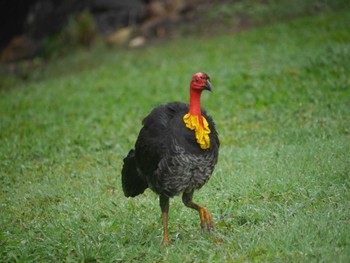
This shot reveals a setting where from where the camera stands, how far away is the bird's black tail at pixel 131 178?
6242 mm

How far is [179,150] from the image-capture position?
214 inches

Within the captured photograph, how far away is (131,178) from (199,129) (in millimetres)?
1206

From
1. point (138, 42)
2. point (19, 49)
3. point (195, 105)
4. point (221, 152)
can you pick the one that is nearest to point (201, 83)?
point (195, 105)

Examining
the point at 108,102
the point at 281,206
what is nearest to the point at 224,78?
the point at 108,102

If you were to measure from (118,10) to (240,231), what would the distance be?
1554 centimetres

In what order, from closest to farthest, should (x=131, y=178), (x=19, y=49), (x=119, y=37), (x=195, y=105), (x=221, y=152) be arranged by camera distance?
1. (x=195, y=105)
2. (x=131, y=178)
3. (x=221, y=152)
4. (x=119, y=37)
5. (x=19, y=49)

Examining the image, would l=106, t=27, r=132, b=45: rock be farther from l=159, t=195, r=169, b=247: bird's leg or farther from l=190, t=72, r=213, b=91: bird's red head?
l=159, t=195, r=169, b=247: bird's leg

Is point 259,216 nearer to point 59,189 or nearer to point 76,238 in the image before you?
point 76,238

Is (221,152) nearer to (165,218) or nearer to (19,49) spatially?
(165,218)

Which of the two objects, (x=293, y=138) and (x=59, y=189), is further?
(x=293, y=138)

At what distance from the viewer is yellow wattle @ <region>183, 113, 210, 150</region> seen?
5461mm

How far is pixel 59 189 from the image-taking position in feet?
25.1

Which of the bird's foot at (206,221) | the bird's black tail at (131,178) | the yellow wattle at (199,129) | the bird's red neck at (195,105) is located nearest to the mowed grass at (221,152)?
the bird's foot at (206,221)

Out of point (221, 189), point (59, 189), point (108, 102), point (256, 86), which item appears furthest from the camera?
point (108, 102)
